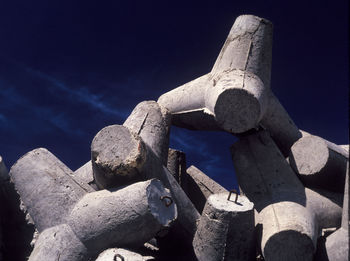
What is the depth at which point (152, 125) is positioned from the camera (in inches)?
132

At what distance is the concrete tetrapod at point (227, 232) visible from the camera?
99.4 inches

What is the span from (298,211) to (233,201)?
56 cm

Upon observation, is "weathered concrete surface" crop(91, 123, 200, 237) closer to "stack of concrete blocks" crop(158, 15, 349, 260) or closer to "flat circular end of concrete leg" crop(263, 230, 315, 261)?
"stack of concrete blocks" crop(158, 15, 349, 260)

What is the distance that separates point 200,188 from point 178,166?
13.9 inches

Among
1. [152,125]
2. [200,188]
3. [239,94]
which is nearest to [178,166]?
[200,188]

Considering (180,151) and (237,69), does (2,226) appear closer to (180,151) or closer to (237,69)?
(180,151)

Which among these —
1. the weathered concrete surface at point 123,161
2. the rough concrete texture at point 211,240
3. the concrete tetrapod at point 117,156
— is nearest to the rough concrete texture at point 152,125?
the concrete tetrapod at point 117,156

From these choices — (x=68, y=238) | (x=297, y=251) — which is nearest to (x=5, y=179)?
(x=68, y=238)

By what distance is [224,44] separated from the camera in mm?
3699

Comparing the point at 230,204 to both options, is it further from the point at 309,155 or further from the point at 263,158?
the point at 309,155

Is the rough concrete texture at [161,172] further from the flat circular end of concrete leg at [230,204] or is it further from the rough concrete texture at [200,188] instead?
the rough concrete texture at [200,188]

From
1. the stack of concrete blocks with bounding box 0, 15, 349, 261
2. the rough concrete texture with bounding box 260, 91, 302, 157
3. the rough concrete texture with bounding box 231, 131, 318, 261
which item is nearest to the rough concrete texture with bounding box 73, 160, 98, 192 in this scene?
the stack of concrete blocks with bounding box 0, 15, 349, 261

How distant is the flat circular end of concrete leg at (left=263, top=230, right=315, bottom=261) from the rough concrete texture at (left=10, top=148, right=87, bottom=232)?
146 centimetres

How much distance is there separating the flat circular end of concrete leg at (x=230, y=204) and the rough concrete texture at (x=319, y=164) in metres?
0.80
